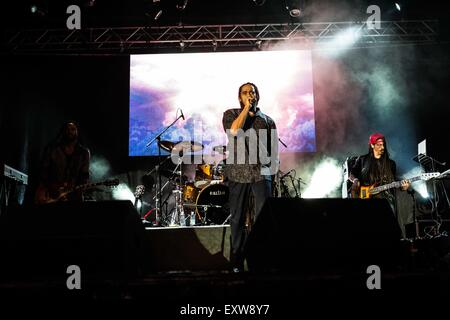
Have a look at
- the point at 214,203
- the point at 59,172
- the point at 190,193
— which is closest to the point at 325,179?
the point at 214,203

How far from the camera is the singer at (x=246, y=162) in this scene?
3.80 m

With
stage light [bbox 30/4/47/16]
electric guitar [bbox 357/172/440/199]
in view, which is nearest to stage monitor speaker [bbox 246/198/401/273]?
electric guitar [bbox 357/172/440/199]

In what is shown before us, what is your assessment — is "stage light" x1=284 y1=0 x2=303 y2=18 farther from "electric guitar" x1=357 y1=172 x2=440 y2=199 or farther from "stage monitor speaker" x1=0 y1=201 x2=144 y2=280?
"stage monitor speaker" x1=0 y1=201 x2=144 y2=280

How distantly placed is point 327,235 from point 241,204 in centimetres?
156

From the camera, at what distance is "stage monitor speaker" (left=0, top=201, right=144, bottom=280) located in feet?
7.13

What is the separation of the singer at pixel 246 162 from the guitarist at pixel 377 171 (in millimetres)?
2558

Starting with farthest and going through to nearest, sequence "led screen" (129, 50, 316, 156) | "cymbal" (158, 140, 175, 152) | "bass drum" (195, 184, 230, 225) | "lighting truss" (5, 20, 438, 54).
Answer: "led screen" (129, 50, 316, 156) < "lighting truss" (5, 20, 438, 54) < "bass drum" (195, 184, 230, 225) < "cymbal" (158, 140, 175, 152)

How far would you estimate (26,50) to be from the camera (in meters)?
8.48

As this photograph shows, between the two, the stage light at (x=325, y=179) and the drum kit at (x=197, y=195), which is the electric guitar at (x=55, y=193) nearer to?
the drum kit at (x=197, y=195)

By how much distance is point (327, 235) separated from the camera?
7.70ft

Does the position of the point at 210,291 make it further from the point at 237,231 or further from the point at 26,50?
the point at 26,50

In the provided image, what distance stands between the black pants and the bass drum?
372cm

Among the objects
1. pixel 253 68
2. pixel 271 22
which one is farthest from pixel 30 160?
pixel 271 22
